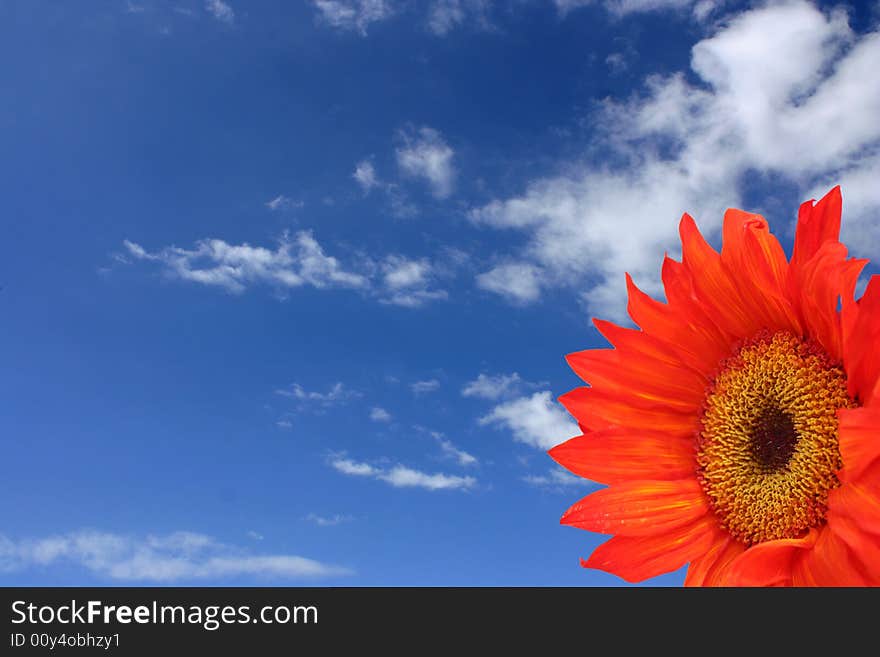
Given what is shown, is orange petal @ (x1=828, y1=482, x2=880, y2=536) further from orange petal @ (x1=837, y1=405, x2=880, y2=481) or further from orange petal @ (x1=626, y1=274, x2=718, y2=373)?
orange petal @ (x1=626, y1=274, x2=718, y2=373)

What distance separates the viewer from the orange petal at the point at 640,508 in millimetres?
2234

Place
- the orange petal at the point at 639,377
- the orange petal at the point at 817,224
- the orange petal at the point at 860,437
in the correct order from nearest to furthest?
the orange petal at the point at 860,437
the orange petal at the point at 817,224
the orange petal at the point at 639,377

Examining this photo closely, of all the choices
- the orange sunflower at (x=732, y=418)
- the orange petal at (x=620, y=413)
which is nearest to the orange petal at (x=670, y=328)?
the orange sunflower at (x=732, y=418)

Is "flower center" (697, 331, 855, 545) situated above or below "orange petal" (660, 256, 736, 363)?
below

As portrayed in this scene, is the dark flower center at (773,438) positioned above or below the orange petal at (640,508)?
above

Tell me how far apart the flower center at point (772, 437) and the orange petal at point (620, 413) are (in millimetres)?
64

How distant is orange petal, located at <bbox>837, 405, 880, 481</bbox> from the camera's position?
167cm

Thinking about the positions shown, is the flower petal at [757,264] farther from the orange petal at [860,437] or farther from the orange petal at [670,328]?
the orange petal at [860,437]

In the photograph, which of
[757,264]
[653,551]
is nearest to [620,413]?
[653,551]

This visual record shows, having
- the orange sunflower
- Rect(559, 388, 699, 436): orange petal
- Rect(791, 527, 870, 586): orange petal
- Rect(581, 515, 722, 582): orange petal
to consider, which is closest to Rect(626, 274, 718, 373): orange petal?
the orange sunflower

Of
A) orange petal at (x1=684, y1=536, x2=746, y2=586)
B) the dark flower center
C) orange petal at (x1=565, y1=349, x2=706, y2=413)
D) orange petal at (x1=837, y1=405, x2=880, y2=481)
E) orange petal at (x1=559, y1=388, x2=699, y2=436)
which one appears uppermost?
orange petal at (x1=565, y1=349, x2=706, y2=413)
